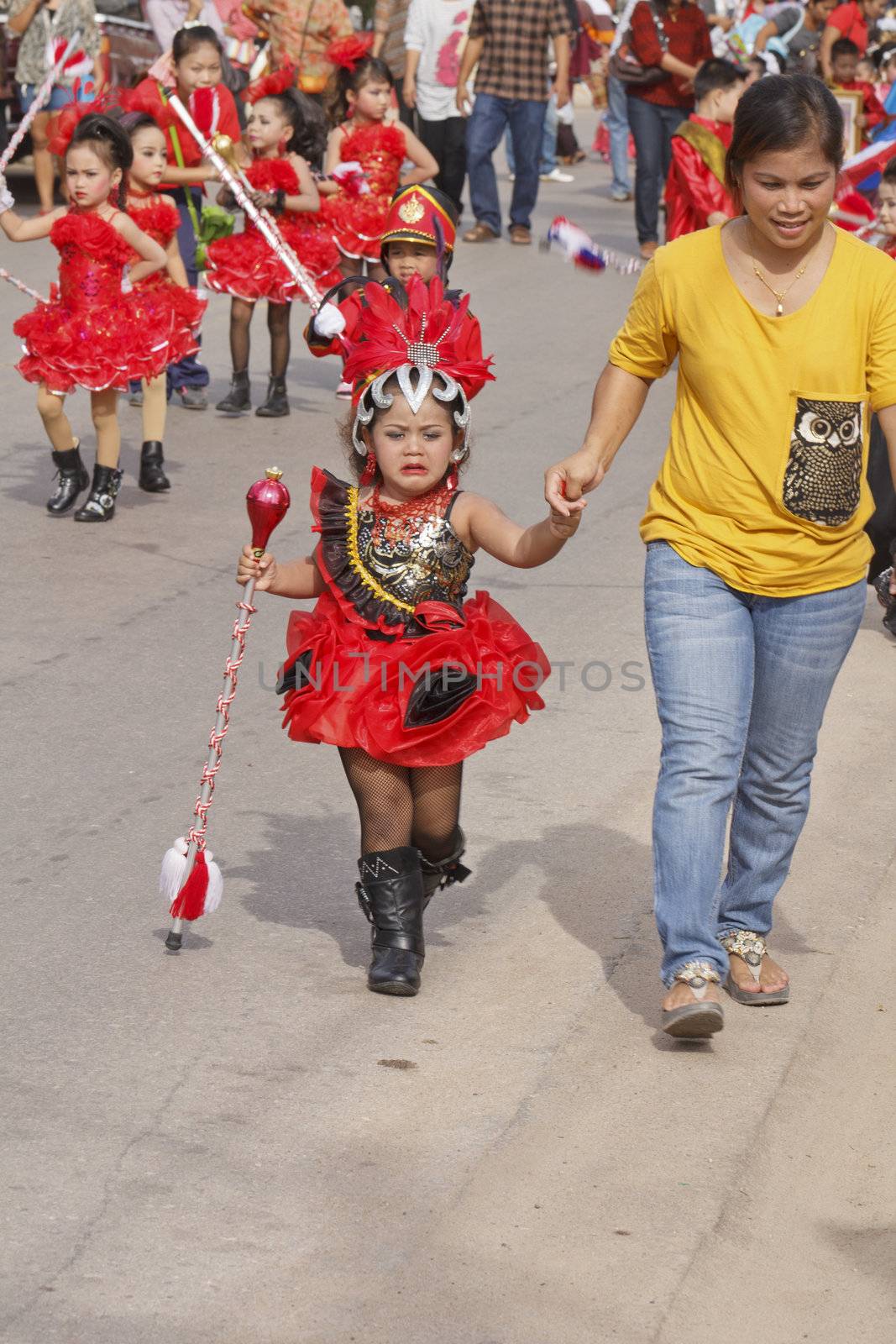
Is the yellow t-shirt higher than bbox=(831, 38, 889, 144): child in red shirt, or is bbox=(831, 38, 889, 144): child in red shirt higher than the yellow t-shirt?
the yellow t-shirt

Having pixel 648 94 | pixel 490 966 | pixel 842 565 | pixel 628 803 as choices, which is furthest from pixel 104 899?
pixel 648 94

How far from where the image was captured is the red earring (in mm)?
4801

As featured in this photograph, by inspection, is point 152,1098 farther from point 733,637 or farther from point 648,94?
point 648,94

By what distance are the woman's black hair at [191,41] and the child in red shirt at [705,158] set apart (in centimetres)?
260

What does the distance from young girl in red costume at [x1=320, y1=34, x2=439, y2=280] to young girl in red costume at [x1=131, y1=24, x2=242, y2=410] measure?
67 cm

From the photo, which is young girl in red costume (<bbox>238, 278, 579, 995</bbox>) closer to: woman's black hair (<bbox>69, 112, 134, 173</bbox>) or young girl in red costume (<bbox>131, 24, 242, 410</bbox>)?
woman's black hair (<bbox>69, 112, 134, 173</bbox>)

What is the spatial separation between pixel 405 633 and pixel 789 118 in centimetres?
140

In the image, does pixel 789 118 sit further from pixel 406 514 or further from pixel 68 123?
pixel 68 123

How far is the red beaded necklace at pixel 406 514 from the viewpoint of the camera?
4.70m

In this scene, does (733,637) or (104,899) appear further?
(104,899)

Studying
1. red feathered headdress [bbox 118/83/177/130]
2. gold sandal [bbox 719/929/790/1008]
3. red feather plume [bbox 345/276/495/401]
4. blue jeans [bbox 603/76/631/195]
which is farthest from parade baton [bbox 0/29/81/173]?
blue jeans [bbox 603/76/631/195]

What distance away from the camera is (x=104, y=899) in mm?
5176

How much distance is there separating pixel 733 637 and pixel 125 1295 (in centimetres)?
181

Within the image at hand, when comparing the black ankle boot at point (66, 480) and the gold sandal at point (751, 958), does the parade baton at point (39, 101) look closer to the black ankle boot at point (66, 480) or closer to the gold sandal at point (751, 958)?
the black ankle boot at point (66, 480)
